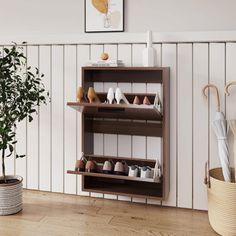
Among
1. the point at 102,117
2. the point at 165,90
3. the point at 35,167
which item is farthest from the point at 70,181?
the point at 165,90

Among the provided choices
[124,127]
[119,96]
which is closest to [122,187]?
[124,127]

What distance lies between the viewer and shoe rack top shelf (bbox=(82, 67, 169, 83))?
2145 mm

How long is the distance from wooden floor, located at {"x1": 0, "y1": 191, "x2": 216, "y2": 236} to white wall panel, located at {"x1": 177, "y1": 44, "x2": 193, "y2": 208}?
0.12 meters

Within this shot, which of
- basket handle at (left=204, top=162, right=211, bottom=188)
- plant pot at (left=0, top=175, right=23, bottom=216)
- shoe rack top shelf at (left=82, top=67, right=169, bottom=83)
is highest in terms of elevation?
shoe rack top shelf at (left=82, top=67, right=169, bottom=83)

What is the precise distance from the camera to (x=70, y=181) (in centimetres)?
243

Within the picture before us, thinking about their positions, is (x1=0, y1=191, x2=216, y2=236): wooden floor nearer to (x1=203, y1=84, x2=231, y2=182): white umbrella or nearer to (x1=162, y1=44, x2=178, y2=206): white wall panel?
(x1=162, y1=44, x2=178, y2=206): white wall panel

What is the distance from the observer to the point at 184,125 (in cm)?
216

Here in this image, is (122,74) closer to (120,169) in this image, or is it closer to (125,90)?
(125,90)

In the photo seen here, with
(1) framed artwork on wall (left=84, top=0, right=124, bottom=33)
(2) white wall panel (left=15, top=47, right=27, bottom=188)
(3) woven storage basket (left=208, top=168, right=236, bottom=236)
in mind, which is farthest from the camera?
(2) white wall panel (left=15, top=47, right=27, bottom=188)

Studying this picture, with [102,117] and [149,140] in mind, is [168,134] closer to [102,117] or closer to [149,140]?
[149,140]

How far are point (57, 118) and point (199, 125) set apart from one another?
0.90m

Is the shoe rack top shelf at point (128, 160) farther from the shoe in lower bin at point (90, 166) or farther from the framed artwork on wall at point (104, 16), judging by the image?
the framed artwork on wall at point (104, 16)

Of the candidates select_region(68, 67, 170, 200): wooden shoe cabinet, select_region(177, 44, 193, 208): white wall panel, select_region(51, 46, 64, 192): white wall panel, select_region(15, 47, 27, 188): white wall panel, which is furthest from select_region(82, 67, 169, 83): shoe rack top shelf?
select_region(15, 47, 27, 188): white wall panel

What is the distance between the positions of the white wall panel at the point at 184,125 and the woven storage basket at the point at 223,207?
0.92 ft
